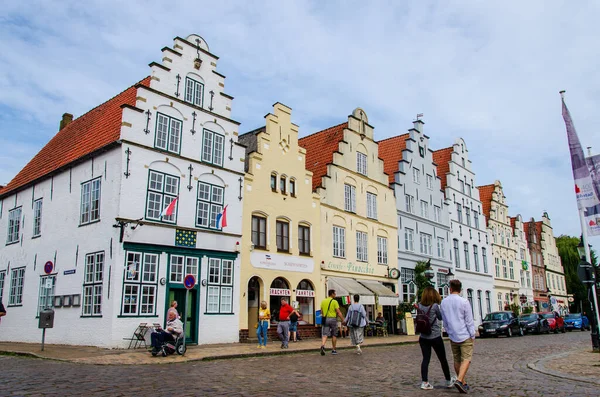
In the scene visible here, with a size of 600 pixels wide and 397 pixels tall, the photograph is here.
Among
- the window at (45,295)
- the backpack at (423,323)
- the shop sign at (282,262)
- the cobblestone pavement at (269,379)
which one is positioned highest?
the shop sign at (282,262)

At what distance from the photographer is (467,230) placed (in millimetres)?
44375

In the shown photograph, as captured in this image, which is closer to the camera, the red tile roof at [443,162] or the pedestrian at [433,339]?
the pedestrian at [433,339]

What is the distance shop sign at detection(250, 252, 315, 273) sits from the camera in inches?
956

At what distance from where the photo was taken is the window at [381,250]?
32.7 meters

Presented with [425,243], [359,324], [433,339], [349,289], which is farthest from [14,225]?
[425,243]

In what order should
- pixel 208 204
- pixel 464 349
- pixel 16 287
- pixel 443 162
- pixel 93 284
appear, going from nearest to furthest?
pixel 464 349 < pixel 93 284 < pixel 208 204 < pixel 16 287 < pixel 443 162

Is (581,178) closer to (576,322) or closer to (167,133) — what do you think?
(167,133)

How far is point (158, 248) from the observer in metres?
20.1

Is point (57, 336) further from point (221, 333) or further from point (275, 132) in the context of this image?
point (275, 132)

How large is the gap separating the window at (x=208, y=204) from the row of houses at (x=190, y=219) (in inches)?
2.3

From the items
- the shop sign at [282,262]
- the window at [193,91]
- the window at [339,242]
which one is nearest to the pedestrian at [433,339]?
the shop sign at [282,262]

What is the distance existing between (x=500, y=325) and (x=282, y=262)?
605 inches

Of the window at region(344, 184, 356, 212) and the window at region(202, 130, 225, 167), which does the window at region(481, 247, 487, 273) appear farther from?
the window at region(202, 130, 225, 167)

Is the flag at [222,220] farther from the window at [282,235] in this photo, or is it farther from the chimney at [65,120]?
the chimney at [65,120]
